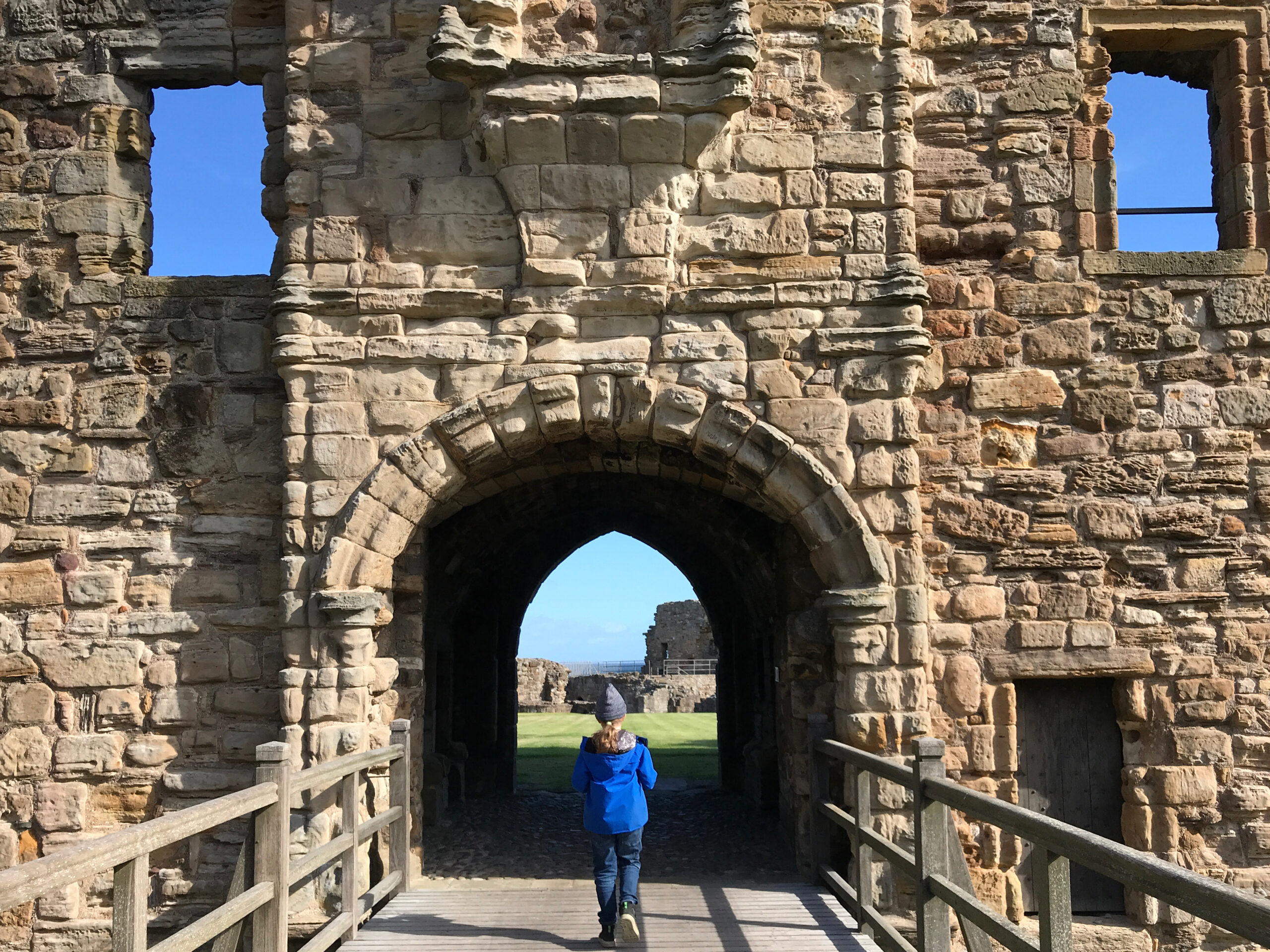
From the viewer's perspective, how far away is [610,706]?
5520 millimetres

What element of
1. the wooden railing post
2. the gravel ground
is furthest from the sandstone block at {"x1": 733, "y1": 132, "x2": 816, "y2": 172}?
the gravel ground

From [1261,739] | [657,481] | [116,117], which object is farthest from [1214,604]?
[116,117]

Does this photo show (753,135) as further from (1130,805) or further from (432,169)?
(1130,805)

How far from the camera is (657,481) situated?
A: 10023mm

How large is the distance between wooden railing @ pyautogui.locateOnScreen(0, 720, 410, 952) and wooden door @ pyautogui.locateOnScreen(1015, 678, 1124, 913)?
12.2ft

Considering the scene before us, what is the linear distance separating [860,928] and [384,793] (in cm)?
273

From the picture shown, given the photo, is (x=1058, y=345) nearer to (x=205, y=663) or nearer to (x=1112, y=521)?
(x=1112, y=521)

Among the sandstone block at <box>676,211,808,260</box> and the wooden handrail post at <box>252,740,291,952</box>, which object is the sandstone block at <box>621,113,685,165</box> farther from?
the wooden handrail post at <box>252,740,291,952</box>

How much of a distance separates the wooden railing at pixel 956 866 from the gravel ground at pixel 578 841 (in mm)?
1174

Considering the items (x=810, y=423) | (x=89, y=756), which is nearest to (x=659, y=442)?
(x=810, y=423)

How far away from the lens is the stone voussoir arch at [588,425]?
6531 mm

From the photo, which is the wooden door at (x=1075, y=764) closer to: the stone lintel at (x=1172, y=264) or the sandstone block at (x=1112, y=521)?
the sandstone block at (x=1112, y=521)

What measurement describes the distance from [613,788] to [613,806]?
0.08 metres

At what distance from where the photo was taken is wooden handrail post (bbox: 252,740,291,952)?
14.6 ft
